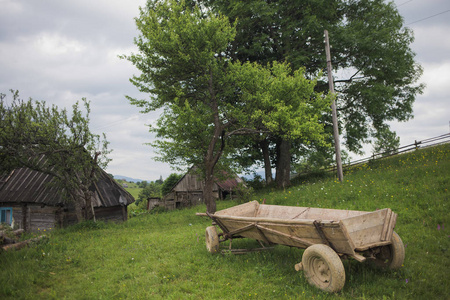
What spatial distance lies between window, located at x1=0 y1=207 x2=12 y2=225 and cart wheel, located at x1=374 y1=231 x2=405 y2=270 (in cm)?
2125

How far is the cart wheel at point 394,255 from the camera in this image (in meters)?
5.21

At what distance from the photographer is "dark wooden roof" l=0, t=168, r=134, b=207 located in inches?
650

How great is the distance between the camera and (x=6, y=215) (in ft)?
59.7

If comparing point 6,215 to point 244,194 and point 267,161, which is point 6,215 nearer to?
point 244,194

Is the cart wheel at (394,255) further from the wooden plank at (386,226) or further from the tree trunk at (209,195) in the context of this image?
the tree trunk at (209,195)

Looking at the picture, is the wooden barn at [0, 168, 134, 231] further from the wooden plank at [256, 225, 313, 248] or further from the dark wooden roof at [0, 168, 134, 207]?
the wooden plank at [256, 225, 313, 248]

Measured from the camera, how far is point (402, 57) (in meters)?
18.9

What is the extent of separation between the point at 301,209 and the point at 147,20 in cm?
1189

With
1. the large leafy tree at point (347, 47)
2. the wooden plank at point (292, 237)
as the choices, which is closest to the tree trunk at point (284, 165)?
the large leafy tree at point (347, 47)

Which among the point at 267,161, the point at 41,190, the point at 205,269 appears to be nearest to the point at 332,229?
the point at 205,269

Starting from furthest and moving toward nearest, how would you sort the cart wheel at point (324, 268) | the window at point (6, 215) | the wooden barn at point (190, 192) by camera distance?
1. the wooden barn at point (190, 192)
2. the window at point (6, 215)
3. the cart wheel at point (324, 268)

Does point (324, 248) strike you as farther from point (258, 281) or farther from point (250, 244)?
point (250, 244)

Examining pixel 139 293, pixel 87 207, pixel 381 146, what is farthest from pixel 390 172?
pixel 381 146

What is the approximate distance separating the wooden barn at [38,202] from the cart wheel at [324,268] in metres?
15.2
